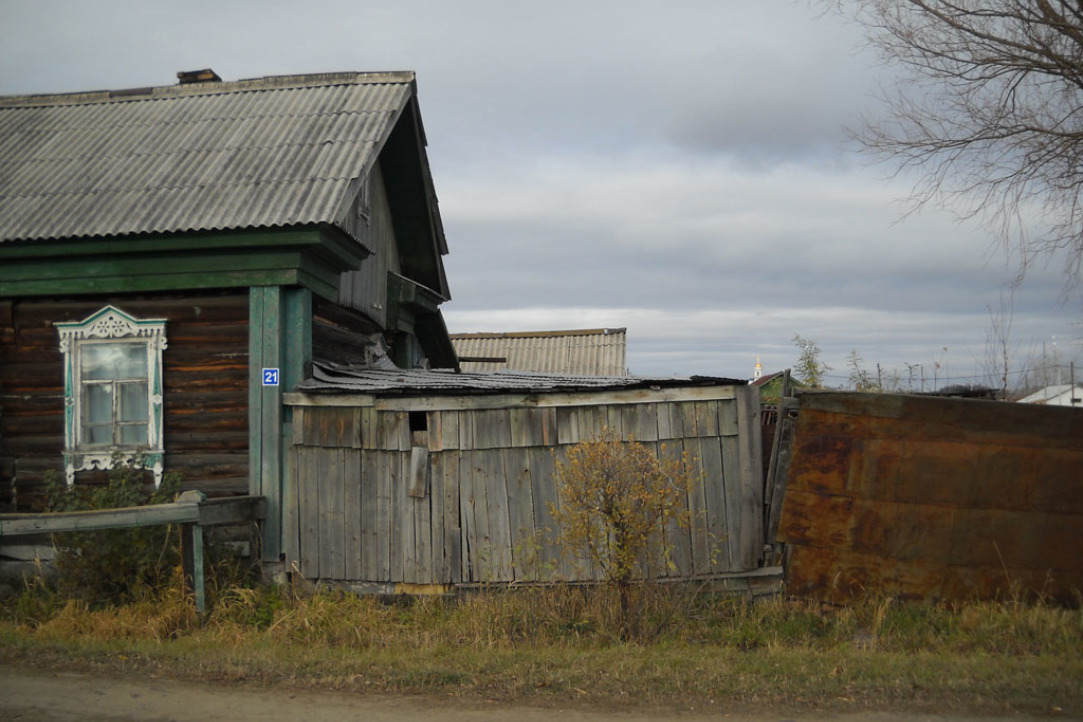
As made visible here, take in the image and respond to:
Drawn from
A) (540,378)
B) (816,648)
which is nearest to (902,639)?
(816,648)

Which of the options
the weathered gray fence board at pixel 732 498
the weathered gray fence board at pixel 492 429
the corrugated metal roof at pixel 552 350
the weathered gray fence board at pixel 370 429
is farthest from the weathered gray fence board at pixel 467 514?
the corrugated metal roof at pixel 552 350

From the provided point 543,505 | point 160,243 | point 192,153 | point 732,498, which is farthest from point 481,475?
point 192,153

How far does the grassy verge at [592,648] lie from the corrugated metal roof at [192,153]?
4.09 meters

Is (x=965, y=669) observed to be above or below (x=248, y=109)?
below

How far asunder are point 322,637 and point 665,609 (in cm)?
309

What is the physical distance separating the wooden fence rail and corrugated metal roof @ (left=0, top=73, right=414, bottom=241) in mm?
3013

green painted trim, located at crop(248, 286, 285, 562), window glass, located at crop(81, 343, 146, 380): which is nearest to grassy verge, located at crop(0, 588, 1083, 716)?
green painted trim, located at crop(248, 286, 285, 562)

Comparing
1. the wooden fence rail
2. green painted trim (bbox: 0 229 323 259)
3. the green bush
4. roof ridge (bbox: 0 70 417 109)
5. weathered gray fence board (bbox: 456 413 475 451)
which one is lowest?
the green bush

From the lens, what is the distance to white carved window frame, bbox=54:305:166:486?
972 cm

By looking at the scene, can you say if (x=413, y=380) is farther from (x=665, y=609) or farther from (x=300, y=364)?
(x=665, y=609)

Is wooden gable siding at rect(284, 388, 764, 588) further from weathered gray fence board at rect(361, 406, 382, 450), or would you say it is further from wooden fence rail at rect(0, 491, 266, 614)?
wooden fence rail at rect(0, 491, 266, 614)

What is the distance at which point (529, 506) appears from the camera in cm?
860

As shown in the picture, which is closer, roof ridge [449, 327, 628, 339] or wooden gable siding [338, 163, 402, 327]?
wooden gable siding [338, 163, 402, 327]

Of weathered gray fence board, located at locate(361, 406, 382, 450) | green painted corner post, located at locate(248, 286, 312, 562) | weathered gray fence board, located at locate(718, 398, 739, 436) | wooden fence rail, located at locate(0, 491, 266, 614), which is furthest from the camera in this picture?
green painted corner post, located at locate(248, 286, 312, 562)
